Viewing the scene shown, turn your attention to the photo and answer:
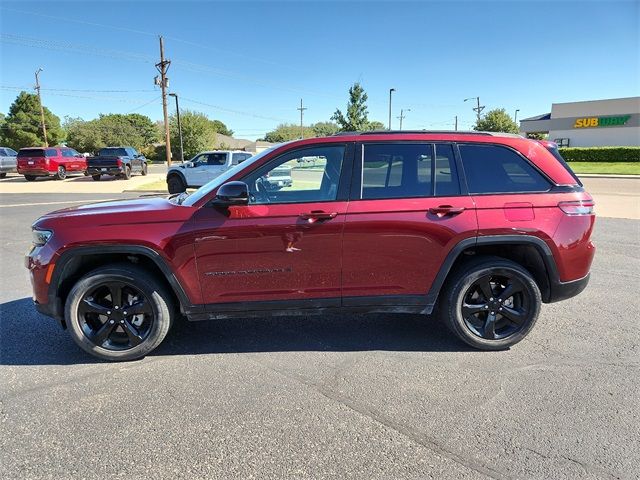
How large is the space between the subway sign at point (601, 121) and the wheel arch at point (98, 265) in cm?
5407

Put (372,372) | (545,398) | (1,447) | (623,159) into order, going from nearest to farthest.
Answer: (1,447)
(545,398)
(372,372)
(623,159)

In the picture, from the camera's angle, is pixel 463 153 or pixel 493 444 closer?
pixel 493 444

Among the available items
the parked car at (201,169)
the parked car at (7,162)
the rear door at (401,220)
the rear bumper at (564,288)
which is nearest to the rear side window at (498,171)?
the rear door at (401,220)

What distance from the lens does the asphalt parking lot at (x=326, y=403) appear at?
2299mm

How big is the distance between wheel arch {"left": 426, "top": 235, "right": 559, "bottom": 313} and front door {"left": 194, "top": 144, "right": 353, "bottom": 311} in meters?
0.86

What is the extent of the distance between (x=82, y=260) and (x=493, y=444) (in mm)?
3229

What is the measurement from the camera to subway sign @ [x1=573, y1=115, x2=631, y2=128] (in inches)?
1750

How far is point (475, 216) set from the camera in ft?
11.2

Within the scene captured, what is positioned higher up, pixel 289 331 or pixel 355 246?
pixel 355 246

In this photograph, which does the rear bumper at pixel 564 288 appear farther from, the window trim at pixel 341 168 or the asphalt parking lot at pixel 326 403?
the window trim at pixel 341 168

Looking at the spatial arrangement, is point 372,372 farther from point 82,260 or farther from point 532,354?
point 82,260

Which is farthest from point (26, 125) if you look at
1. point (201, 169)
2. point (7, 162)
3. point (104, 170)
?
point (201, 169)

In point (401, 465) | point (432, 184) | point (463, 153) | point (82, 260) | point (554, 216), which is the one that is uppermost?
point (463, 153)

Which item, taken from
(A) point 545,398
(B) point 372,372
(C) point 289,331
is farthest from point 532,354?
(C) point 289,331
